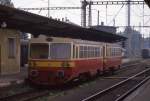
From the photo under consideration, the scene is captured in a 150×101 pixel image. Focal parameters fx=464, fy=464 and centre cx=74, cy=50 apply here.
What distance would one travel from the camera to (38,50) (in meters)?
23.1

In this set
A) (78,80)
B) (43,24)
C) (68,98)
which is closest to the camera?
(68,98)

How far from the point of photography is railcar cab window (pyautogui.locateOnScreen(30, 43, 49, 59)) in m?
22.9

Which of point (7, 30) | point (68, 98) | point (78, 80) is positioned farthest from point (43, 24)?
point (68, 98)

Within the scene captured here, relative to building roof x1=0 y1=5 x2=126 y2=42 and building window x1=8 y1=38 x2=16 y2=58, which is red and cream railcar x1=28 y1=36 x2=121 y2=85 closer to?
building roof x1=0 y1=5 x2=126 y2=42

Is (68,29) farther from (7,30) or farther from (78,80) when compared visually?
(78,80)

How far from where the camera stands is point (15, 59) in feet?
102

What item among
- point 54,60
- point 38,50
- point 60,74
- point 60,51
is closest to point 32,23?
point 38,50

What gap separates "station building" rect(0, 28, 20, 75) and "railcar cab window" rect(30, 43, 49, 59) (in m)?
6.47

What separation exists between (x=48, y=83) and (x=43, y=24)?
24.0 feet

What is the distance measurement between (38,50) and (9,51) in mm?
8281

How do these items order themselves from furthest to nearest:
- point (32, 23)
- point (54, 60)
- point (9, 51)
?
1. point (9, 51)
2. point (32, 23)
3. point (54, 60)

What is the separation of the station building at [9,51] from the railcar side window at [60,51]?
7.25m

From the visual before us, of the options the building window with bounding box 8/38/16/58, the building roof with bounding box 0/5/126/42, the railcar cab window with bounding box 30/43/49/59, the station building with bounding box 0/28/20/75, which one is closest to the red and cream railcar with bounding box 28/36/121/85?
the railcar cab window with bounding box 30/43/49/59

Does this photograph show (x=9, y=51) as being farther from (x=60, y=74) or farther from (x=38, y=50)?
(x=60, y=74)
